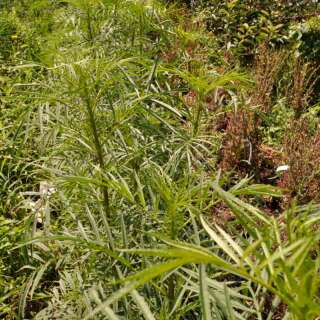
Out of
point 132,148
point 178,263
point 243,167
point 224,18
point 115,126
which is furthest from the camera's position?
point 224,18

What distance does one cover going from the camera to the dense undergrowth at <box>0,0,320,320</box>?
86 centimetres

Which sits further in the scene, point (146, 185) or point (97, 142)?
point (146, 185)

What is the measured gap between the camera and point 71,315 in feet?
5.90

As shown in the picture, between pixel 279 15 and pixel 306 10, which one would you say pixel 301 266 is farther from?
pixel 306 10

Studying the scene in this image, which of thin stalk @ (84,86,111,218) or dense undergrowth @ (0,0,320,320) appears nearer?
dense undergrowth @ (0,0,320,320)

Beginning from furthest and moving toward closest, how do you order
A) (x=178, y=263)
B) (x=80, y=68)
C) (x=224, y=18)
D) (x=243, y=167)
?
(x=224, y=18) < (x=243, y=167) < (x=80, y=68) < (x=178, y=263)

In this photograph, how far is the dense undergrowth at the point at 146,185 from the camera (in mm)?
863

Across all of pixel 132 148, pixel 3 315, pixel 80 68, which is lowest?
pixel 3 315

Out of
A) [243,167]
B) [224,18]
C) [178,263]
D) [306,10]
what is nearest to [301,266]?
[178,263]

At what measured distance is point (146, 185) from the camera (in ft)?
6.11

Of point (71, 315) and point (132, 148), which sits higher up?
point (132, 148)

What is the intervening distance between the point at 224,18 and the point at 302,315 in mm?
4829

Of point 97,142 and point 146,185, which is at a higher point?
point 97,142

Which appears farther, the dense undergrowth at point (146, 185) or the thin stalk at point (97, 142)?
the thin stalk at point (97, 142)
